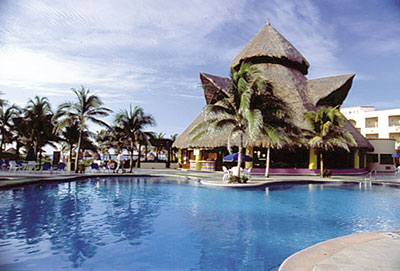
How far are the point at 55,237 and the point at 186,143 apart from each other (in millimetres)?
20461

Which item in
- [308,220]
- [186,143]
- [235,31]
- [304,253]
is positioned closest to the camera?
[304,253]

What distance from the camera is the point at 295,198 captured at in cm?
1127

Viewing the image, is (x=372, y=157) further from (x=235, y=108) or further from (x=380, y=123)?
(x=235, y=108)

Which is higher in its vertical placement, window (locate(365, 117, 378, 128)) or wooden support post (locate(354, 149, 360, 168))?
window (locate(365, 117, 378, 128))

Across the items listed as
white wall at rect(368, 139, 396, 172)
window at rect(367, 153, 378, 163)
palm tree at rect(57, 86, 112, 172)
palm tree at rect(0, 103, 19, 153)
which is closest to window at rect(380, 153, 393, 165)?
white wall at rect(368, 139, 396, 172)

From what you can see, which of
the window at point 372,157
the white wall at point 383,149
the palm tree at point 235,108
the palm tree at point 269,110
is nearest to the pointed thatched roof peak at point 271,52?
the white wall at point 383,149

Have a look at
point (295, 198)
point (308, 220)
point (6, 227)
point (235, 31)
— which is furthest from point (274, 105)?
point (6, 227)

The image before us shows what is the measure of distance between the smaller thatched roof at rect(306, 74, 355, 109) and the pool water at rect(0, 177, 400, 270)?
18104 millimetres

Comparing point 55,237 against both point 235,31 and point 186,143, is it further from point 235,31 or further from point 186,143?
point 186,143

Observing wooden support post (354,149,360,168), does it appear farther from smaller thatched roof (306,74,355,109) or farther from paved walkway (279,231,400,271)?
paved walkway (279,231,400,271)

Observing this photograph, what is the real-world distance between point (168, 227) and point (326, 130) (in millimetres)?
17500

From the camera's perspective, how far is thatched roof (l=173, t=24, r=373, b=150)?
25.0 meters

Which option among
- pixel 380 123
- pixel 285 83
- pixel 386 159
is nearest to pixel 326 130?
pixel 285 83

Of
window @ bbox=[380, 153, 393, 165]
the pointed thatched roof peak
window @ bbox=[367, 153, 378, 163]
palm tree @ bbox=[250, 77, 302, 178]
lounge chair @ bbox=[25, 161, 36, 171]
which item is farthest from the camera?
window @ bbox=[367, 153, 378, 163]
